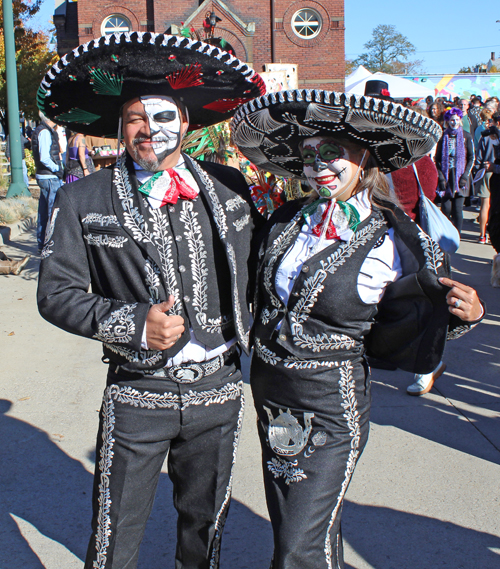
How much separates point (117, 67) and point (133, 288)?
2.45 ft

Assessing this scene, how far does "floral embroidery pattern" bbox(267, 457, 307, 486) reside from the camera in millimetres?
1946

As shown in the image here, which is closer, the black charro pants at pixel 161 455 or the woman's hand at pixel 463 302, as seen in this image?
the woman's hand at pixel 463 302

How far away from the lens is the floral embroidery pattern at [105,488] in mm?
2010

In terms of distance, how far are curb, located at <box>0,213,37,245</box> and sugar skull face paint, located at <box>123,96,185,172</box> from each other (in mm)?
8077

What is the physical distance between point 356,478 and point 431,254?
1.77 meters

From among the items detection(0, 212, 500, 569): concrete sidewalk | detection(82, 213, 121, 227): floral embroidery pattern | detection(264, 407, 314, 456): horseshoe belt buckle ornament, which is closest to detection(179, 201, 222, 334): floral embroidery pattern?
detection(82, 213, 121, 227): floral embroidery pattern

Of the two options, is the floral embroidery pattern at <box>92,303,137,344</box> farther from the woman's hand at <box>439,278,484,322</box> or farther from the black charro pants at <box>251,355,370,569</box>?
the woman's hand at <box>439,278,484,322</box>

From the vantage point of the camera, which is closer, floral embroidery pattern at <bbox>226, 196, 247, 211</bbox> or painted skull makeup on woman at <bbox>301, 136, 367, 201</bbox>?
painted skull makeup on woman at <bbox>301, 136, 367, 201</bbox>

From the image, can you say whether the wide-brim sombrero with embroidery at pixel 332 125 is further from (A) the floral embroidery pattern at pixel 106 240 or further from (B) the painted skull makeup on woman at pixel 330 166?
(A) the floral embroidery pattern at pixel 106 240

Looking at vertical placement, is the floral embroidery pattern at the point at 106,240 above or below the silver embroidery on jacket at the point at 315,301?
above

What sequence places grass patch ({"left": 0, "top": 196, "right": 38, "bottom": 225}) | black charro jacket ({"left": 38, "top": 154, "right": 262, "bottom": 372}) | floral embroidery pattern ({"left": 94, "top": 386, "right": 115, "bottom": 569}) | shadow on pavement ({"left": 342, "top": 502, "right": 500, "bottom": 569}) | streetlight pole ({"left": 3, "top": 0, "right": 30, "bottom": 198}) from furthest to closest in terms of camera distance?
streetlight pole ({"left": 3, "top": 0, "right": 30, "bottom": 198}) < grass patch ({"left": 0, "top": 196, "right": 38, "bottom": 225}) < shadow on pavement ({"left": 342, "top": 502, "right": 500, "bottom": 569}) < floral embroidery pattern ({"left": 94, "top": 386, "right": 115, "bottom": 569}) < black charro jacket ({"left": 38, "top": 154, "right": 262, "bottom": 372})

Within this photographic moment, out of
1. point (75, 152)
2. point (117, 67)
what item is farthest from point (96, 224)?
point (75, 152)

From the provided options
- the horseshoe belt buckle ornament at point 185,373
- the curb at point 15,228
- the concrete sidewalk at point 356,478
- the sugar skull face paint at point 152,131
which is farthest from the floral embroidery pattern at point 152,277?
the curb at point 15,228

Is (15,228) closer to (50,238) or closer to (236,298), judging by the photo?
(50,238)
